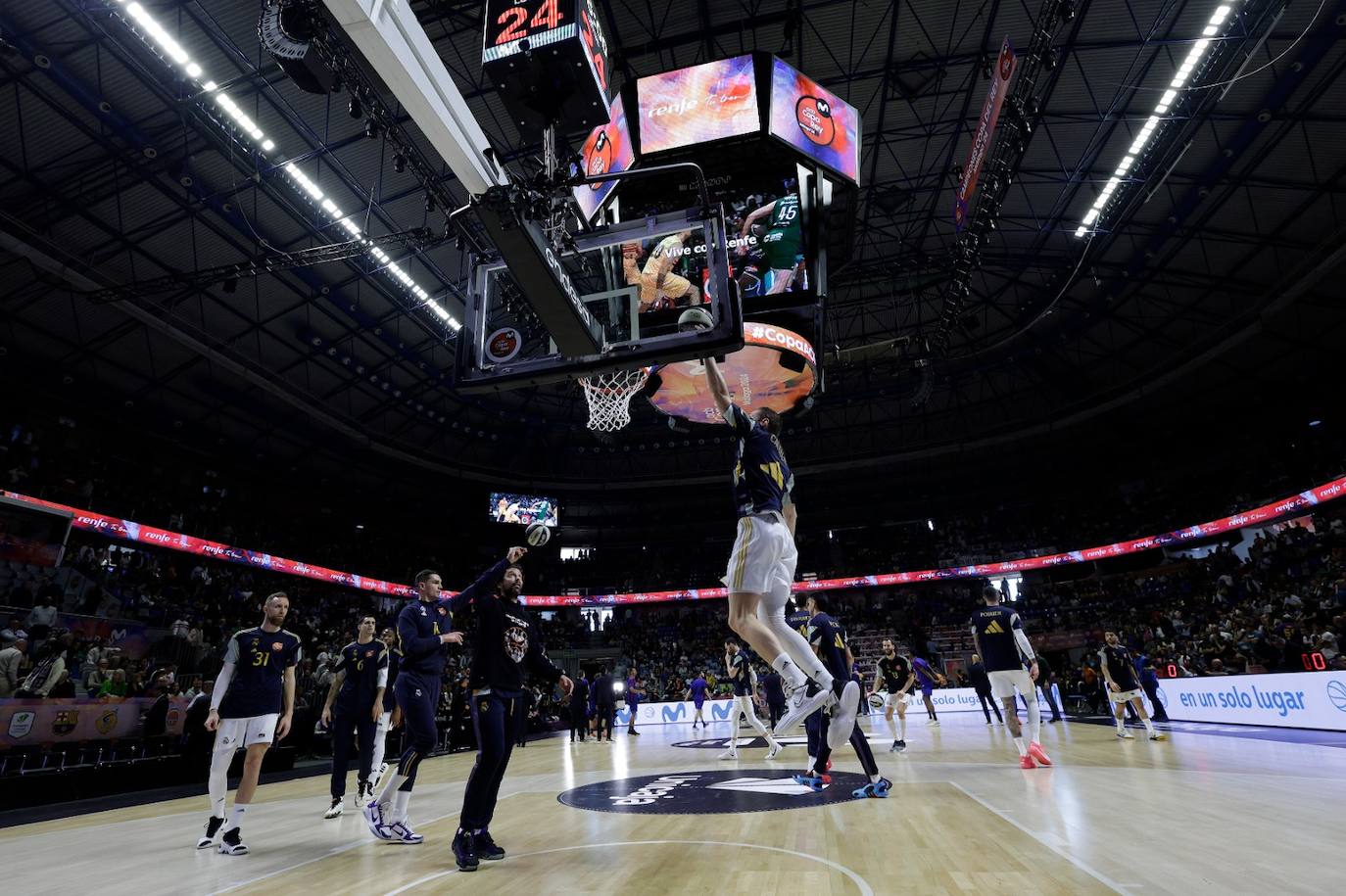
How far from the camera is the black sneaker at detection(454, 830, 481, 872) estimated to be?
13.4 feet

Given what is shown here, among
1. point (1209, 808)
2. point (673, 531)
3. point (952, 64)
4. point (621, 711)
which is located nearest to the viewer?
point (1209, 808)

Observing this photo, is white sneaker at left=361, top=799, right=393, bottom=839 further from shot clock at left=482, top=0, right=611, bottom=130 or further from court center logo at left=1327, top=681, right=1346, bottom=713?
court center logo at left=1327, top=681, right=1346, bottom=713

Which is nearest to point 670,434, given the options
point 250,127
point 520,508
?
point 520,508

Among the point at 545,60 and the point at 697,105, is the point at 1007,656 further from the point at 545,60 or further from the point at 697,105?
the point at 697,105

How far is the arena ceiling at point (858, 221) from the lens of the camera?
13148mm

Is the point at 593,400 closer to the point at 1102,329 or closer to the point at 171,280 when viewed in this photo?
the point at 171,280

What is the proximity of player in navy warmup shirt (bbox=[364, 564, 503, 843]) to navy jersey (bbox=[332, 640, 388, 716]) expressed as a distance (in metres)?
1.50

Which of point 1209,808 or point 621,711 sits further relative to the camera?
point 621,711

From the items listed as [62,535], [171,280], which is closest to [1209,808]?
[171,280]

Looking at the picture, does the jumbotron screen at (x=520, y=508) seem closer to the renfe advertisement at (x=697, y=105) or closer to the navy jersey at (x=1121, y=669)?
the renfe advertisement at (x=697, y=105)

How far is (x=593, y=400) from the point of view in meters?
13.0

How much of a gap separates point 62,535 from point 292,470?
13.3 m

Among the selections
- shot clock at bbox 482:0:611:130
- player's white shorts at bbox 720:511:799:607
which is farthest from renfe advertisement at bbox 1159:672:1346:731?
shot clock at bbox 482:0:611:130

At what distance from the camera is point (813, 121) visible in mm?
11266
